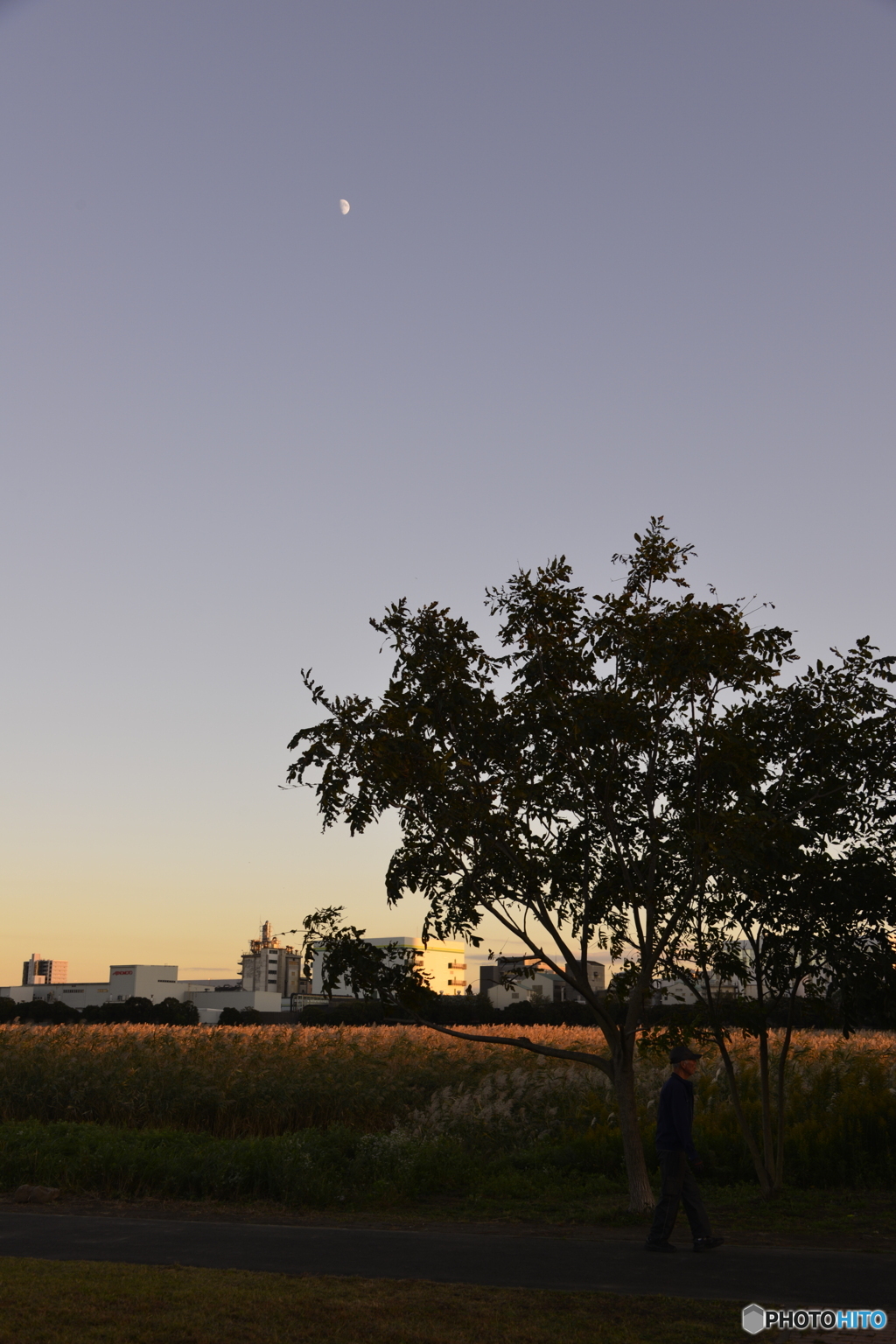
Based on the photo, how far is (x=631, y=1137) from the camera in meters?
11.7

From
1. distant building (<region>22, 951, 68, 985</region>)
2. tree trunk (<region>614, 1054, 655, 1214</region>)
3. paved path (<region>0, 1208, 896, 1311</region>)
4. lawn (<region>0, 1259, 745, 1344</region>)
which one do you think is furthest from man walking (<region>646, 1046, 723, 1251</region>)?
distant building (<region>22, 951, 68, 985</region>)

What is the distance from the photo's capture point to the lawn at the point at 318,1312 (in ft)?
22.1

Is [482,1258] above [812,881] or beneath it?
beneath

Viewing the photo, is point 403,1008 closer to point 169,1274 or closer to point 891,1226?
point 169,1274

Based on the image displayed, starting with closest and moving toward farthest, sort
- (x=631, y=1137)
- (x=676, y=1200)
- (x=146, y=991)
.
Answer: (x=676, y=1200) → (x=631, y=1137) → (x=146, y=991)

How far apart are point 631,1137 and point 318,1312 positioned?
5.26 metres

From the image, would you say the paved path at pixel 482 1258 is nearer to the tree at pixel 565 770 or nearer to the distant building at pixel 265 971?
the tree at pixel 565 770

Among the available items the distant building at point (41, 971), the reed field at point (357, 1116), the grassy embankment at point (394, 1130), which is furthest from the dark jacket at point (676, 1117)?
the distant building at point (41, 971)

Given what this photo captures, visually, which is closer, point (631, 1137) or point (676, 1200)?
point (676, 1200)

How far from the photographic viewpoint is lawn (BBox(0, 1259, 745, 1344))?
6.73 m

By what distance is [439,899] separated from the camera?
12109 mm

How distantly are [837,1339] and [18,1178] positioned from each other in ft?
39.7

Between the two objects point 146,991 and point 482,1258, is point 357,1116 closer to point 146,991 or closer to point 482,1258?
point 482,1258

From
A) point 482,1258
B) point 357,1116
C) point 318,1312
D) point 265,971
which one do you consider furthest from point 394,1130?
point 265,971
